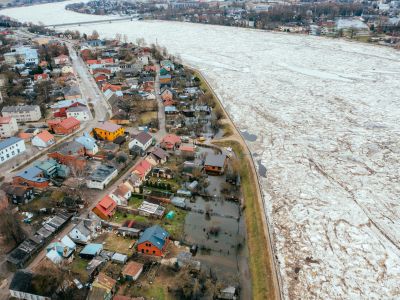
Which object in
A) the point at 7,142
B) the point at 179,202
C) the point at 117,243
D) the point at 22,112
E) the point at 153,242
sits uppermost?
the point at 22,112

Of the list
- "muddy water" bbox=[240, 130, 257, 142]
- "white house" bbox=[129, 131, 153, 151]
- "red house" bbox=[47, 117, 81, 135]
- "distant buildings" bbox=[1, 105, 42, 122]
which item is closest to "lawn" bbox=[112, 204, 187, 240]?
"white house" bbox=[129, 131, 153, 151]

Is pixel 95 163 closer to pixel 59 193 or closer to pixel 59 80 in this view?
pixel 59 193

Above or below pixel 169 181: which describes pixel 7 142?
above

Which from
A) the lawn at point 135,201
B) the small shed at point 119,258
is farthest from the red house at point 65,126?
the small shed at point 119,258

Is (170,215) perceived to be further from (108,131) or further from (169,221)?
(108,131)

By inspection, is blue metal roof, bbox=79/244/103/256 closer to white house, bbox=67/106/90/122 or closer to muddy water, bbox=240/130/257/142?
muddy water, bbox=240/130/257/142

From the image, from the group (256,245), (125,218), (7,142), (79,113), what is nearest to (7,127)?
(7,142)

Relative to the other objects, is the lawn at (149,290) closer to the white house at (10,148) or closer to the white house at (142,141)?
Answer: the white house at (142,141)

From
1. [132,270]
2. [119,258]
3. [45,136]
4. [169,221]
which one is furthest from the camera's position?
[45,136]
